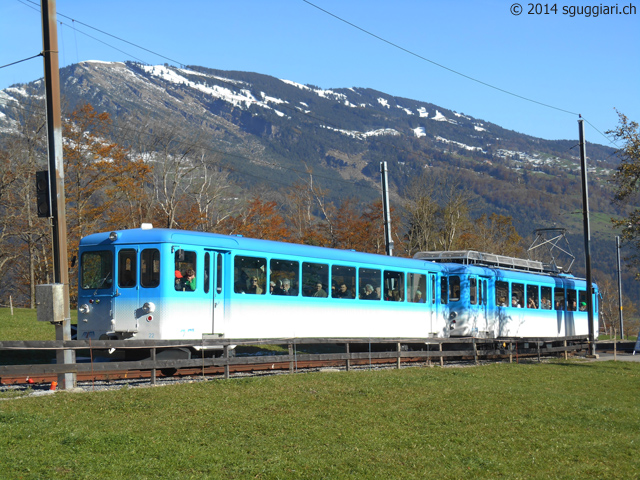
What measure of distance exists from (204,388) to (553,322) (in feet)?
74.6

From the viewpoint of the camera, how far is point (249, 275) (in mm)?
18359

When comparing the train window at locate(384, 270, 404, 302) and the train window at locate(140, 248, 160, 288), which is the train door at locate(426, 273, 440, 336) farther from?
the train window at locate(140, 248, 160, 288)

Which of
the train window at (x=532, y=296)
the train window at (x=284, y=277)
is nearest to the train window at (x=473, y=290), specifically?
the train window at (x=532, y=296)

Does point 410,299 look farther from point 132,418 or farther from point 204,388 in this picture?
point 132,418

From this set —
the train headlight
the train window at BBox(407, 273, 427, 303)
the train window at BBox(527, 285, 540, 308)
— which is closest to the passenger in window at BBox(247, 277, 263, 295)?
the train headlight

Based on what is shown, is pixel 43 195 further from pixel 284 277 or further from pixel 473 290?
pixel 473 290

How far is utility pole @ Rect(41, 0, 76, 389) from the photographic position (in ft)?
41.8

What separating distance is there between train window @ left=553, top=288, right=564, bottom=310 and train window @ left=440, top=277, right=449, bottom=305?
27.9 feet

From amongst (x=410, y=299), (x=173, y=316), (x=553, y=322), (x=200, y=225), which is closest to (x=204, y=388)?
(x=173, y=316)

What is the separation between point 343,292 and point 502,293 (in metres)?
9.71

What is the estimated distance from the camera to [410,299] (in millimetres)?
24703

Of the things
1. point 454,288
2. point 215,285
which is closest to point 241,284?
point 215,285

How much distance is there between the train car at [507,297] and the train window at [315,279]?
22.6 ft

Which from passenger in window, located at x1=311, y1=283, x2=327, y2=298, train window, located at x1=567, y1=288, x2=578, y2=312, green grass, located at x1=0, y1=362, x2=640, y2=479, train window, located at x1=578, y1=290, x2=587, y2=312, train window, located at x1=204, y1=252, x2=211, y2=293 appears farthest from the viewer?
train window, located at x1=578, y1=290, x2=587, y2=312
